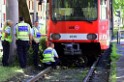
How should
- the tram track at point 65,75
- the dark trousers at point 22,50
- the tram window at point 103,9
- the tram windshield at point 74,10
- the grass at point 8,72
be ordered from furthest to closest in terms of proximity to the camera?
the tram window at point 103,9, the tram windshield at point 74,10, the dark trousers at point 22,50, the tram track at point 65,75, the grass at point 8,72

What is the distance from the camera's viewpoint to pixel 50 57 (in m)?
15.7

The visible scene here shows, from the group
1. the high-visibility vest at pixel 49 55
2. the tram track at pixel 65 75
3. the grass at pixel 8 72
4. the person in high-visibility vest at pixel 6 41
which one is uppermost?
the person in high-visibility vest at pixel 6 41

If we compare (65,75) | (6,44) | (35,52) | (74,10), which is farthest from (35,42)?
(74,10)

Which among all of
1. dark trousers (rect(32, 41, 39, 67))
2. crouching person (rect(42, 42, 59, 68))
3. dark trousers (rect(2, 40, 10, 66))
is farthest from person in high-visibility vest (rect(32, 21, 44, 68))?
dark trousers (rect(2, 40, 10, 66))

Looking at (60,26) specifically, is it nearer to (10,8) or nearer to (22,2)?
(10,8)

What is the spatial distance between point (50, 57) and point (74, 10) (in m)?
2.49

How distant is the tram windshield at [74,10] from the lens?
55.1 feet

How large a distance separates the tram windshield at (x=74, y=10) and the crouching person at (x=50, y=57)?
1573 mm

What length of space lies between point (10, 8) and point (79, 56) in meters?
4.21

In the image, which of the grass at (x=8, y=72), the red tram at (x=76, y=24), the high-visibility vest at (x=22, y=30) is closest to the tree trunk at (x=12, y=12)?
the high-visibility vest at (x=22, y=30)

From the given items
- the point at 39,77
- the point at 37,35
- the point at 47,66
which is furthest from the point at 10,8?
the point at 39,77

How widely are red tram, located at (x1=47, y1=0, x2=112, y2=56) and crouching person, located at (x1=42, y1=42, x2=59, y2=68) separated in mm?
886

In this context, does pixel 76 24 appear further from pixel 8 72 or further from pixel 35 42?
pixel 8 72

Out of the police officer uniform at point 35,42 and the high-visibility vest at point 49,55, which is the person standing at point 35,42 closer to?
the police officer uniform at point 35,42
